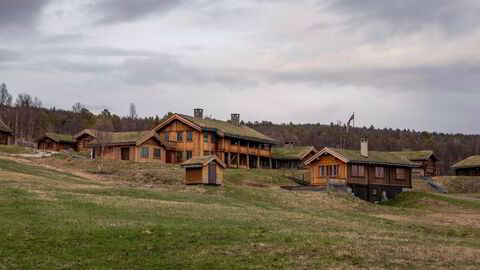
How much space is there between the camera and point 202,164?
5941 cm

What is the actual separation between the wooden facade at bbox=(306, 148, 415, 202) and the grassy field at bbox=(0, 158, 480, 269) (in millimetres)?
18026

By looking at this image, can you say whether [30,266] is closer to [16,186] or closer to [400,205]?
[16,186]

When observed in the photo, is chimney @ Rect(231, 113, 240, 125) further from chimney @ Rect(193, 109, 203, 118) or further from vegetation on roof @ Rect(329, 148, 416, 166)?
vegetation on roof @ Rect(329, 148, 416, 166)

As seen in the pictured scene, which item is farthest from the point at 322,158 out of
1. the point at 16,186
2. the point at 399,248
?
the point at 399,248

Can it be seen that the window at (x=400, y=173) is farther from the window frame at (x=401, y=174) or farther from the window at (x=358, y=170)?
the window at (x=358, y=170)

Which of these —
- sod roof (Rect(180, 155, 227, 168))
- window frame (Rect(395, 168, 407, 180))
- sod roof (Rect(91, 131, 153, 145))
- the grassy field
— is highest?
sod roof (Rect(91, 131, 153, 145))

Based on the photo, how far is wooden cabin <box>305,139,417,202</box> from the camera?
237 ft

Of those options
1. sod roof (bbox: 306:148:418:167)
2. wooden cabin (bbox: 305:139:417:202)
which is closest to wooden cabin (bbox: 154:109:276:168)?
wooden cabin (bbox: 305:139:417:202)

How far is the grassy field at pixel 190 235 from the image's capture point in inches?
909

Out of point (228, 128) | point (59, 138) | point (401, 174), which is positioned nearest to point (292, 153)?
point (228, 128)

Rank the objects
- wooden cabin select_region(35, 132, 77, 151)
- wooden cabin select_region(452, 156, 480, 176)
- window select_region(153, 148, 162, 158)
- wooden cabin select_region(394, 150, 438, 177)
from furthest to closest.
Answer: wooden cabin select_region(35, 132, 77, 151)
wooden cabin select_region(394, 150, 438, 177)
wooden cabin select_region(452, 156, 480, 176)
window select_region(153, 148, 162, 158)

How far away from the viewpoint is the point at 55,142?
115m

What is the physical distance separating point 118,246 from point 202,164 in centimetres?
3411

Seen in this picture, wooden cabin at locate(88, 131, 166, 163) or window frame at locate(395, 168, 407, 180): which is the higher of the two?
wooden cabin at locate(88, 131, 166, 163)
